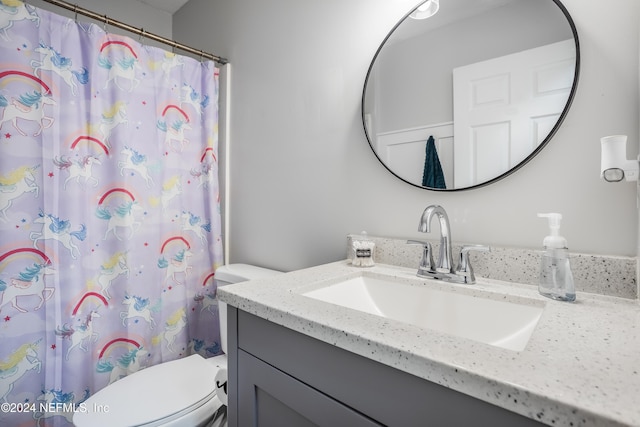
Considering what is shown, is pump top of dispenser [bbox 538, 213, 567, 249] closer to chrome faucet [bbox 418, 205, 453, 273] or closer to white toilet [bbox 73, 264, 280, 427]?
chrome faucet [bbox 418, 205, 453, 273]

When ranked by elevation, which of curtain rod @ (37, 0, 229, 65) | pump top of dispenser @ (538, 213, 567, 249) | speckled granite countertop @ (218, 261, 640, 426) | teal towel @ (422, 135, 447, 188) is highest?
curtain rod @ (37, 0, 229, 65)

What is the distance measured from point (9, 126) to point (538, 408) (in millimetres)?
1701

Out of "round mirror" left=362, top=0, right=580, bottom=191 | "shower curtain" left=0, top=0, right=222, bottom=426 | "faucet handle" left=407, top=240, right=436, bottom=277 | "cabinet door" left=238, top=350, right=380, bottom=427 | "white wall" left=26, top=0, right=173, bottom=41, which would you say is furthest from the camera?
"white wall" left=26, top=0, right=173, bottom=41

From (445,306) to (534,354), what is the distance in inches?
14.9

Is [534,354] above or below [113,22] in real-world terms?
below

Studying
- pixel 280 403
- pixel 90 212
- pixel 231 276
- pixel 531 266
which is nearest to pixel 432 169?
pixel 531 266

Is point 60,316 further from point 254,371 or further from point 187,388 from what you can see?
point 254,371

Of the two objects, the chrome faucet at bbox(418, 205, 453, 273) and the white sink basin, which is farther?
the chrome faucet at bbox(418, 205, 453, 273)

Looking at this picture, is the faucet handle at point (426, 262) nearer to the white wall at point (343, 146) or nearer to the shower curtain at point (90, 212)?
the white wall at point (343, 146)

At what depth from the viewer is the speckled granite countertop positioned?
1.14ft

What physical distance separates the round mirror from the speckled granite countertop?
1.38 ft

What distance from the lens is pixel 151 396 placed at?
1063 mm

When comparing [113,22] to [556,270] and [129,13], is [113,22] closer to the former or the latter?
[129,13]

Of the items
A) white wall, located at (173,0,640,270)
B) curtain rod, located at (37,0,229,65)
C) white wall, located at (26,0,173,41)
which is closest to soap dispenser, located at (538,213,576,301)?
white wall, located at (173,0,640,270)
